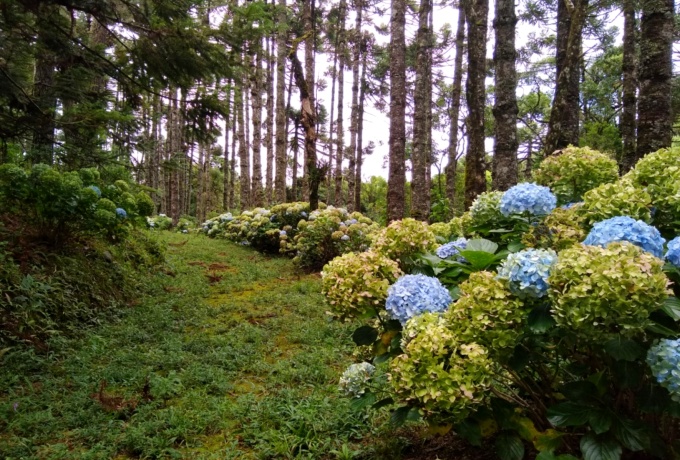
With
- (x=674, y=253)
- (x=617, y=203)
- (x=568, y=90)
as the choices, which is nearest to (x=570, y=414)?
(x=674, y=253)

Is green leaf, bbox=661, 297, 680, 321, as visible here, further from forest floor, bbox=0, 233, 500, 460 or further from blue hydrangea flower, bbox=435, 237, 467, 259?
forest floor, bbox=0, 233, 500, 460

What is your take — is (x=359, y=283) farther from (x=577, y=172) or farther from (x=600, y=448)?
(x=577, y=172)

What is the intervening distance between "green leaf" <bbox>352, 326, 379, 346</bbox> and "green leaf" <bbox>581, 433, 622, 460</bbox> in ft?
2.90

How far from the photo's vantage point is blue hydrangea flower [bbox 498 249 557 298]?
1460 millimetres

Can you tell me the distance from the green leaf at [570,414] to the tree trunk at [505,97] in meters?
3.52

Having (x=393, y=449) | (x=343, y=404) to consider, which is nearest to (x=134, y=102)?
(x=343, y=404)

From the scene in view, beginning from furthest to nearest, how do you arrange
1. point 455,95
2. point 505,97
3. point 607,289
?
1. point 455,95
2. point 505,97
3. point 607,289

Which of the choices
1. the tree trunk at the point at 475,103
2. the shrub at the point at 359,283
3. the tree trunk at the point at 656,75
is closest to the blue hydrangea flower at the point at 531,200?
the shrub at the point at 359,283

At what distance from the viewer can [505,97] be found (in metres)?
4.78

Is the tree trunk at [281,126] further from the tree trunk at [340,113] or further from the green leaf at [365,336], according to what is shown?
the green leaf at [365,336]

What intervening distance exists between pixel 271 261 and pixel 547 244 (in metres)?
7.36

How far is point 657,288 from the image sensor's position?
1222 mm

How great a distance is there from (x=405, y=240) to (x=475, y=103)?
187 inches

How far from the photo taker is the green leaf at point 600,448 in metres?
1.40
